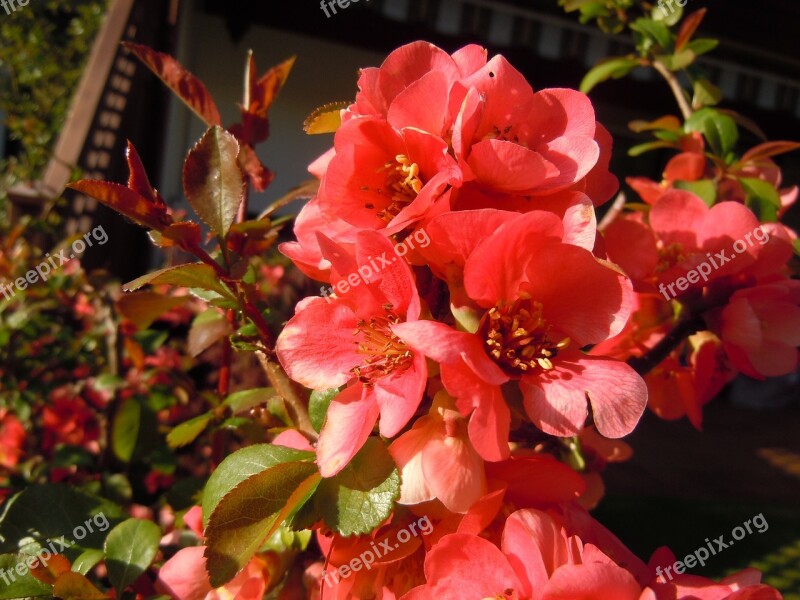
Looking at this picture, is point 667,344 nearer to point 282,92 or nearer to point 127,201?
point 127,201

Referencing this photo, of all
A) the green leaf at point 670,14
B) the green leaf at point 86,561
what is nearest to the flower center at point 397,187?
the green leaf at point 86,561

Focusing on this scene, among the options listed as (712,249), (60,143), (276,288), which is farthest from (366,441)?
(60,143)

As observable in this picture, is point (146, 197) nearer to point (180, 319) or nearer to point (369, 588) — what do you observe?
point (369, 588)

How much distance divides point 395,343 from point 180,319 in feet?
4.93

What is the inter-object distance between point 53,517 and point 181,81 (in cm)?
49

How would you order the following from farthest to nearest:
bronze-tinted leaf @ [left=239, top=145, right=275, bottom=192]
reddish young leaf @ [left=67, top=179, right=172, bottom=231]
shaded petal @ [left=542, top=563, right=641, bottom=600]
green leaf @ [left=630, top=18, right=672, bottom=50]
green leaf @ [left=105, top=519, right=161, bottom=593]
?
1. green leaf @ [left=630, top=18, right=672, bottom=50]
2. bronze-tinted leaf @ [left=239, top=145, right=275, bottom=192]
3. green leaf @ [left=105, top=519, right=161, bottom=593]
4. reddish young leaf @ [left=67, top=179, right=172, bottom=231]
5. shaded petal @ [left=542, top=563, right=641, bottom=600]

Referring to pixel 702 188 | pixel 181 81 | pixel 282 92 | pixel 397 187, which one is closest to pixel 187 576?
pixel 397 187

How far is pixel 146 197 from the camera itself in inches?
22.8

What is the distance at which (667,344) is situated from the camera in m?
0.78

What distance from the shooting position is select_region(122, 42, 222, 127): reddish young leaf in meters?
0.73

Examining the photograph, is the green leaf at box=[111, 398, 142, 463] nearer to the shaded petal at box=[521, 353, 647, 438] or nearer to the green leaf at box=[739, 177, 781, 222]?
the shaded petal at box=[521, 353, 647, 438]

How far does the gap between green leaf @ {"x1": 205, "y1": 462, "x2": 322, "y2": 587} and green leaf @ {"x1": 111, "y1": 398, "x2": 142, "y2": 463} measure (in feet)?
1.98

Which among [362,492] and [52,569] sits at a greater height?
[362,492]

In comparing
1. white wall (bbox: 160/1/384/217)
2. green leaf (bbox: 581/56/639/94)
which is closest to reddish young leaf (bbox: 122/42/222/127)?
green leaf (bbox: 581/56/639/94)
